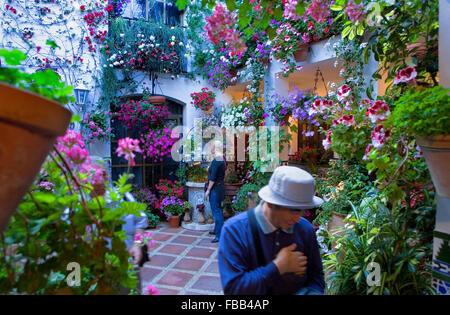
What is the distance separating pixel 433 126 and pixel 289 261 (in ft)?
2.78

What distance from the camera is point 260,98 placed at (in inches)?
229

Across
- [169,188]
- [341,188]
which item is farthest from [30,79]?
[169,188]

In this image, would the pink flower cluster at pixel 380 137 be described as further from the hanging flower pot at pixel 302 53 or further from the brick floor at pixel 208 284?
the hanging flower pot at pixel 302 53

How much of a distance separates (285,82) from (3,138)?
5.24m

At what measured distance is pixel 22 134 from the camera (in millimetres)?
688

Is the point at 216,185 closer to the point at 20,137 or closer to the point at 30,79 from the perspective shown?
the point at 30,79

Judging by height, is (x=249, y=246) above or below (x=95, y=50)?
below

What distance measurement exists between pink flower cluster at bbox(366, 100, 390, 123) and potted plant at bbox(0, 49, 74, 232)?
155cm

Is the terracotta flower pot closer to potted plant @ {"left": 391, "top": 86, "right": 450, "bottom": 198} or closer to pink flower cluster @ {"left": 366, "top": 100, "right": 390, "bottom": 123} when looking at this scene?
pink flower cluster @ {"left": 366, "top": 100, "right": 390, "bottom": 123}

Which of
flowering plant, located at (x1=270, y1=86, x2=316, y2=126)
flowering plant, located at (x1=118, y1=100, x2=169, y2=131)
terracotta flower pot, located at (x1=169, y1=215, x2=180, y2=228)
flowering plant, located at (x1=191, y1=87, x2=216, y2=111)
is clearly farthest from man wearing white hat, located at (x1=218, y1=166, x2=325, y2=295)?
flowering plant, located at (x1=191, y1=87, x2=216, y2=111)

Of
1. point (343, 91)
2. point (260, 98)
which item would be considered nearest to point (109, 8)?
point (260, 98)

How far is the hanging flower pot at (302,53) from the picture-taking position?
183 inches

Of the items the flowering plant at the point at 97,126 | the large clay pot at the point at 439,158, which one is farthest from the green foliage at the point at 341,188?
the flowering plant at the point at 97,126
